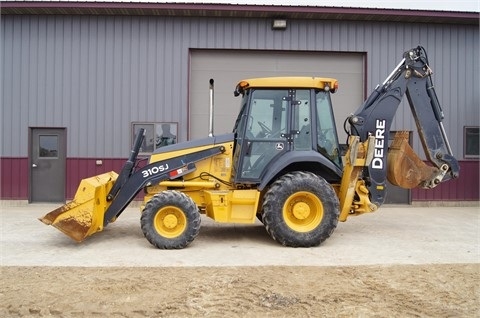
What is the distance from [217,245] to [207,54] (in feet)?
21.5

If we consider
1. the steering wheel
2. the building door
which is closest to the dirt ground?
the steering wheel

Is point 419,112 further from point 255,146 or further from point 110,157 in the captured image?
point 110,157

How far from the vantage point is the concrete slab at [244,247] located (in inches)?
235

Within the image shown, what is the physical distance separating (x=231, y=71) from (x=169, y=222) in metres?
6.34

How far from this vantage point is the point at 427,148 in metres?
7.62

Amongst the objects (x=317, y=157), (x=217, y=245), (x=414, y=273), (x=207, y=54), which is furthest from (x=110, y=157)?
(x=414, y=273)

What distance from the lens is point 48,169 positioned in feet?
38.4

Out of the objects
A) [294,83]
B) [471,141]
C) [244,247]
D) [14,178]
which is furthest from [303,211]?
[14,178]

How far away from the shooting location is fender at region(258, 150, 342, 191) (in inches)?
268

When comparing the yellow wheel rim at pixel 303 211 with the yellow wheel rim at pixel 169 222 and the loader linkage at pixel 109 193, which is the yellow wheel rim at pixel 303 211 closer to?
the loader linkage at pixel 109 193

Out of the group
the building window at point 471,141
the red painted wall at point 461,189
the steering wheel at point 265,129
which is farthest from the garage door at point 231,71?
the steering wheel at point 265,129

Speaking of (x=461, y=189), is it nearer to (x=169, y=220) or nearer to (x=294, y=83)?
(x=294, y=83)

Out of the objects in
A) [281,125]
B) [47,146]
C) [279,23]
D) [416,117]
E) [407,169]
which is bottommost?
[407,169]

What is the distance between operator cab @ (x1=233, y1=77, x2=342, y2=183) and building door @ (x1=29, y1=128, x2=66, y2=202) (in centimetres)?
659
